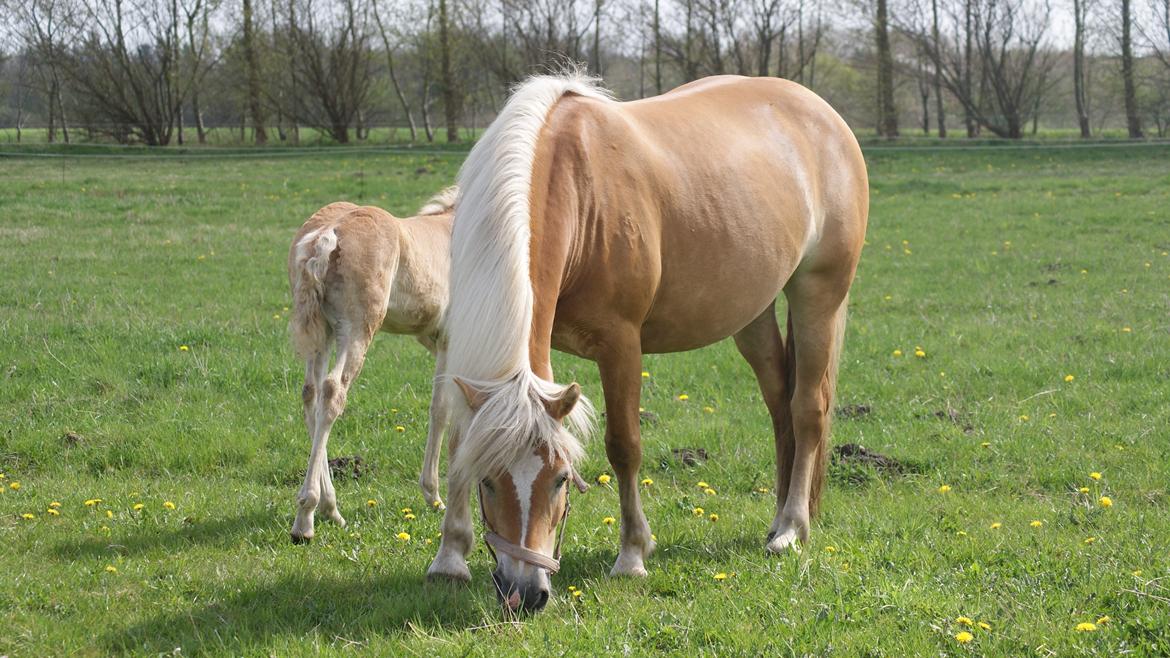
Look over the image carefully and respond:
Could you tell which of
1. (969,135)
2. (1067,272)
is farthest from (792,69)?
(1067,272)

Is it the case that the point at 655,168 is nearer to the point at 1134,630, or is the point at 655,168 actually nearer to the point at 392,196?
the point at 1134,630

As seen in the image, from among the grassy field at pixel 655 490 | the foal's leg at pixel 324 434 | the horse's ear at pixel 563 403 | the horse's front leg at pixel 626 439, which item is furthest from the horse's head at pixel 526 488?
the foal's leg at pixel 324 434

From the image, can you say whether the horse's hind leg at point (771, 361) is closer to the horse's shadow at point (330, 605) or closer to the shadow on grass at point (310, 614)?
the horse's shadow at point (330, 605)

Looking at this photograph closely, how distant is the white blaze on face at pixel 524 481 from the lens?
10.2ft

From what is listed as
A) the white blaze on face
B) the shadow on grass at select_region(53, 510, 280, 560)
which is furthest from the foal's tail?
the shadow on grass at select_region(53, 510, 280, 560)

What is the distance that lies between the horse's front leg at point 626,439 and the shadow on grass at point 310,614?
0.56 meters

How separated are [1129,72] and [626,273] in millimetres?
29884

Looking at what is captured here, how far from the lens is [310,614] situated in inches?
140

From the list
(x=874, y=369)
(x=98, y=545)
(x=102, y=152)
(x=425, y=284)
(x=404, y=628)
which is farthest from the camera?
(x=102, y=152)

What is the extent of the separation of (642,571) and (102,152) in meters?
24.1

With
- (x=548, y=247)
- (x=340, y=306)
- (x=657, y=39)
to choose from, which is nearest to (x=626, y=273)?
(x=548, y=247)

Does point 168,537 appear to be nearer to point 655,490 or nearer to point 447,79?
point 655,490

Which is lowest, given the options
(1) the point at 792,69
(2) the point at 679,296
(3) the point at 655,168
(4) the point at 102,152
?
(2) the point at 679,296

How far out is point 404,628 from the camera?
3.45 m
